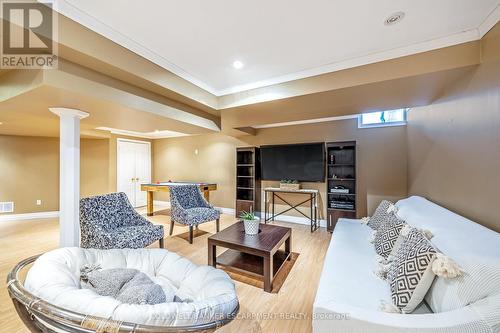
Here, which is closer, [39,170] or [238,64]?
[238,64]

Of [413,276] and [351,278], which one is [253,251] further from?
[413,276]

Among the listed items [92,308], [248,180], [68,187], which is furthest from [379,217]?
[68,187]

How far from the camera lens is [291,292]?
2139mm

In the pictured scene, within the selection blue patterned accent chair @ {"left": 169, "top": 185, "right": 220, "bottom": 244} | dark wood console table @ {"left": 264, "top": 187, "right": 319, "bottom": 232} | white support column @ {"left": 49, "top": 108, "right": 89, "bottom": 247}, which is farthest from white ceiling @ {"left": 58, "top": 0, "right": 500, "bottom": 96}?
dark wood console table @ {"left": 264, "top": 187, "right": 319, "bottom": 232}

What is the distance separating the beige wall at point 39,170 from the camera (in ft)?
16.0

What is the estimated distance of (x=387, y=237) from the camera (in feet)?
6.41

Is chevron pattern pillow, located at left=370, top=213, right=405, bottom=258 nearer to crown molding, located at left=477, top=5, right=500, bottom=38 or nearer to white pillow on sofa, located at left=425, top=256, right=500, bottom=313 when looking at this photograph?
white pillow on sofa, located at left=425, top=256, right=500, bottom=313

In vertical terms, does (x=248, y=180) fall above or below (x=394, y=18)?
below

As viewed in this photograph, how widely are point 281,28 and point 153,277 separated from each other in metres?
2.35

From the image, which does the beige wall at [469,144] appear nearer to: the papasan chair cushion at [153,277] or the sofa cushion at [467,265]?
the sofa cushion at [467,265]

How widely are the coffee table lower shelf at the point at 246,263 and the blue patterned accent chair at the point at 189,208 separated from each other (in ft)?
2.75

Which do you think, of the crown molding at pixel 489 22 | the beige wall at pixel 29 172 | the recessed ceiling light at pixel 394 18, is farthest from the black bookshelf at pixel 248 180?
the beige wall at pixel 29 172

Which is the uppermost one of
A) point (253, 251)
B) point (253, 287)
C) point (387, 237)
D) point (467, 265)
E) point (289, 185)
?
point (289, 185)

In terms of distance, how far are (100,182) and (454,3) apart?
24.0 feet
